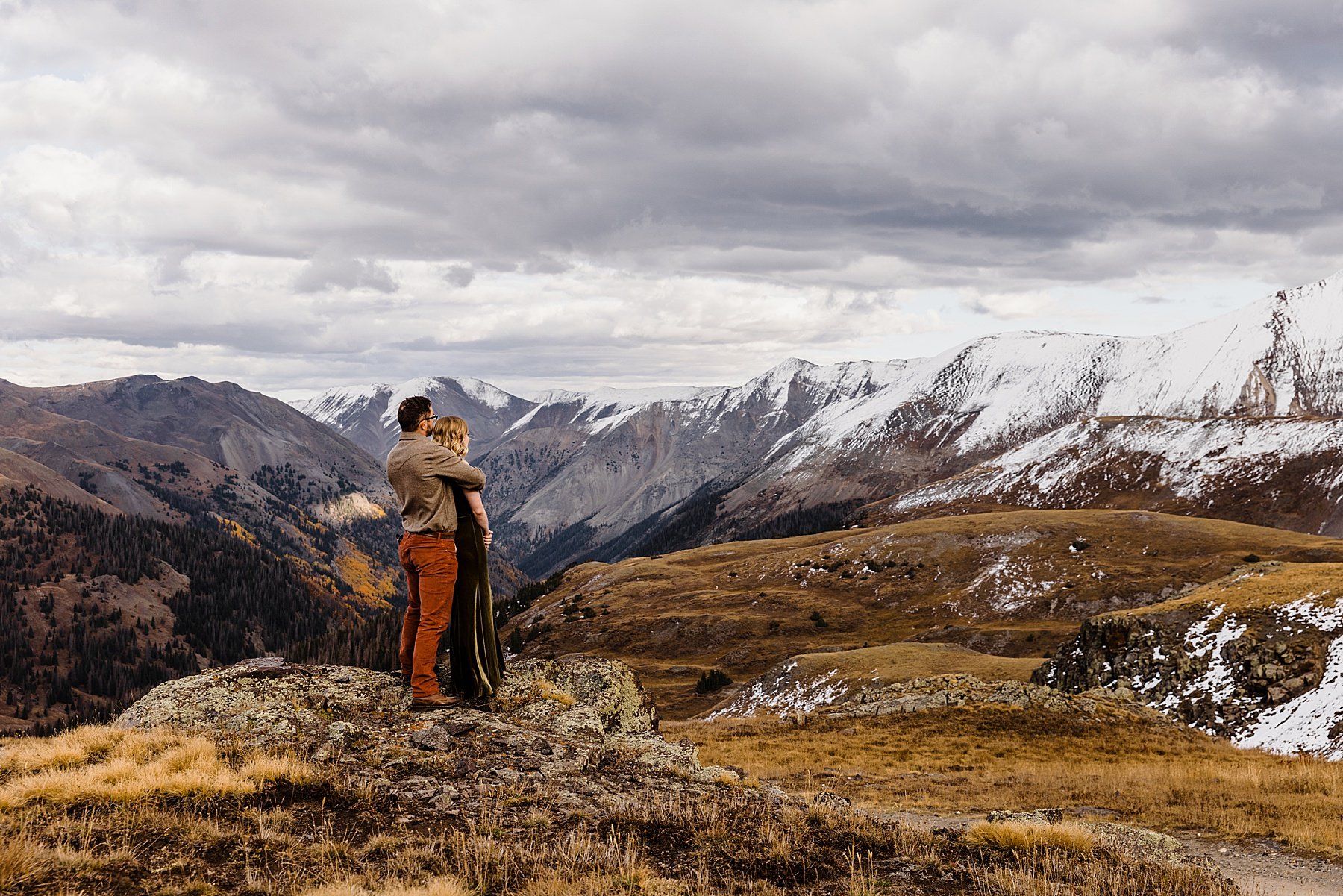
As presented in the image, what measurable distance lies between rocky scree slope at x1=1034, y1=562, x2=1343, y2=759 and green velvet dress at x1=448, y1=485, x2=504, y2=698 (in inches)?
1178

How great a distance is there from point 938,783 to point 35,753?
19612mm

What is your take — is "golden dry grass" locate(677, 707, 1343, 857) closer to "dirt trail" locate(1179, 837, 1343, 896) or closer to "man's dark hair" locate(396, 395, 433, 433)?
"dirt trail" locate(1179, 837, 1343, 896)

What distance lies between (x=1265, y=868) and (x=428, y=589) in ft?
45.8

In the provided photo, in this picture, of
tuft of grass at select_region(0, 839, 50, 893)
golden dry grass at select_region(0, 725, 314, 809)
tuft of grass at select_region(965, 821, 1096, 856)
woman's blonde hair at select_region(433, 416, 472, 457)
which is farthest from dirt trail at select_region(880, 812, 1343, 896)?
tuft of grass at select_region(0, 839, 50, 893)

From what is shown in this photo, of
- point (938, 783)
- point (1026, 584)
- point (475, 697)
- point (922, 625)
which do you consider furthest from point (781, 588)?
point (475, 697)

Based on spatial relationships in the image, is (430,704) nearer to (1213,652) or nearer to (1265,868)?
(1265,868)

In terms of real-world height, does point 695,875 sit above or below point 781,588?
above

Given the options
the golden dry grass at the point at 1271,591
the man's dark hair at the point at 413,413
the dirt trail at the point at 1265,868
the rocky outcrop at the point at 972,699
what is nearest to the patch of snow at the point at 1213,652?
the golden dry grass at the point at 1271,591

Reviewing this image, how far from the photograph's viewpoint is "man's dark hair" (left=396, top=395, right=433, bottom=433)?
13.1 metres

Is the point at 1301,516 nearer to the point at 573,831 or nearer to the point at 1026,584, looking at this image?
the point at 1026,584

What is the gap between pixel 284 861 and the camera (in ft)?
25.9

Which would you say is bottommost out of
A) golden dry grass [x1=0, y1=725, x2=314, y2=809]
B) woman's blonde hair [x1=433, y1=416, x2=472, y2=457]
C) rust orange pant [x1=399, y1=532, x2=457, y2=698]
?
golden dry grass [x1=0, y1=725, x2=314, y2=809]

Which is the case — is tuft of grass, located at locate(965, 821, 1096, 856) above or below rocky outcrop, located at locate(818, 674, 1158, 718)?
above

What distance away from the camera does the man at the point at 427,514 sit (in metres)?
12.7
